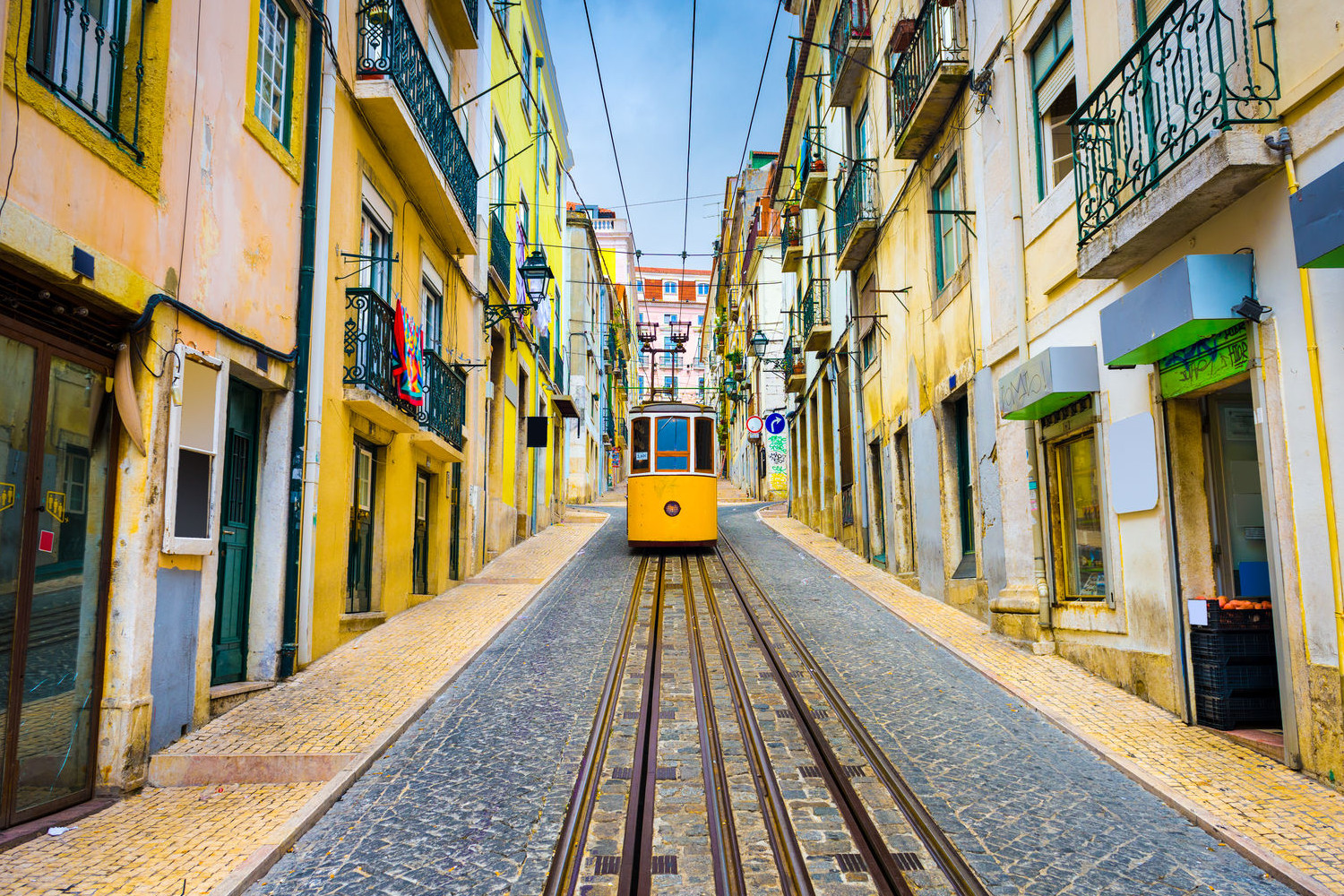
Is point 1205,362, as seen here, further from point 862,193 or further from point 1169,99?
point 862,193

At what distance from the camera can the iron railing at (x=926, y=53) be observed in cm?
1008

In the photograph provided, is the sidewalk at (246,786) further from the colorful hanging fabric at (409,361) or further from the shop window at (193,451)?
the colorful hanging fabric at (409,361)

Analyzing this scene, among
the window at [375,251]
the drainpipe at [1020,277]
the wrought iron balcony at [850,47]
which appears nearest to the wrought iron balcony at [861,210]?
the wrought iron balcony at [850,47]

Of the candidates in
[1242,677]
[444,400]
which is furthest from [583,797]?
[444,400]

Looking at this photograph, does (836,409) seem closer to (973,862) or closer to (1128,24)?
(1128,24)

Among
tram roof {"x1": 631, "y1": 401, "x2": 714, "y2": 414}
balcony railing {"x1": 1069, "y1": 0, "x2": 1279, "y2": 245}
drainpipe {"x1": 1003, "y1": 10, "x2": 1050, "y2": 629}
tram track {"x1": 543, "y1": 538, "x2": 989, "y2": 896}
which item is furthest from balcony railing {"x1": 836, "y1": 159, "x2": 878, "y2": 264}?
tram track {"x1": 543, "y1": 538, "x2": 989, "y2": 896}

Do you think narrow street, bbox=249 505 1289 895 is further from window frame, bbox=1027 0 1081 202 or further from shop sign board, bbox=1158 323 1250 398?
window frame, bbox=1027 0 1081 202

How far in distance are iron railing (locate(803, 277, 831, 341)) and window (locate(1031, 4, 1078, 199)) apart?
10768 mm

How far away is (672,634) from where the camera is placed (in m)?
9.30

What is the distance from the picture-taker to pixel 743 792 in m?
Answer: 4.86

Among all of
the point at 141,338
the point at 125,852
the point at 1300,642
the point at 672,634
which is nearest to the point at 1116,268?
the point at 1300,642

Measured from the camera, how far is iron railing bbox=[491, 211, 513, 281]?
50.2 ft

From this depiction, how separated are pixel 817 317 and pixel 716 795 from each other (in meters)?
16.6

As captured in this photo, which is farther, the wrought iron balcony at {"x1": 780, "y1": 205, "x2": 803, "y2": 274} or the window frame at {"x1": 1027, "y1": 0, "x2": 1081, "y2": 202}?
the wrought iron balcony at {"x1": 780, "y1": 205, "x2": 803, "y2": 274}
